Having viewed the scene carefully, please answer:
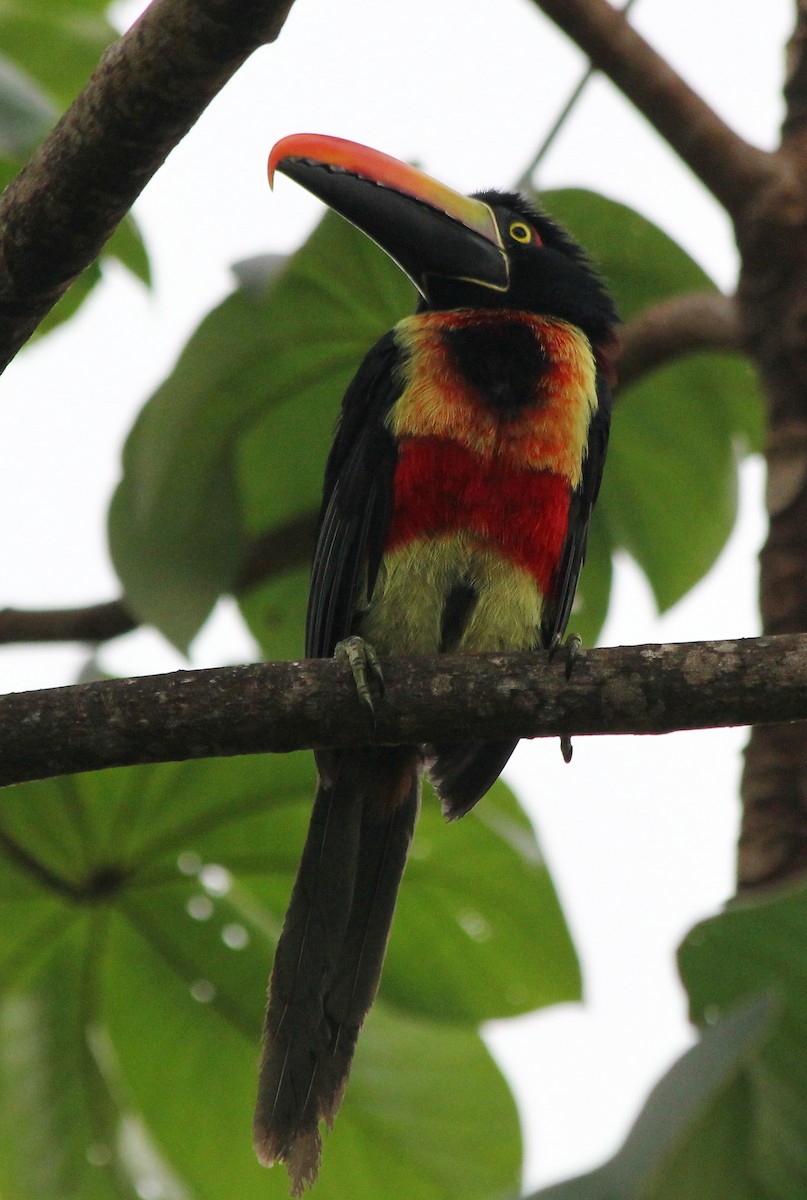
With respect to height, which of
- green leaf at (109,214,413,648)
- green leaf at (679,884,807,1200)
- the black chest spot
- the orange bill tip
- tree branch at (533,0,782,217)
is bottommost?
green leaf at (109,214,413,648)

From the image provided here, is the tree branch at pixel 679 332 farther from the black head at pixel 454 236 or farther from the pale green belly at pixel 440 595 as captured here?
the pale green belly at pixel 440 595

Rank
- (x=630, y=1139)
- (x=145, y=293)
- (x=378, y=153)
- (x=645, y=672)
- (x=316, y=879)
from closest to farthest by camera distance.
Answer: (x=630, y=1139), (x=645, y=672), (x=316, y=879), (x=378, y=153), (x=145, y=293)

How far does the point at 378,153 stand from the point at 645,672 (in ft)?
6.44

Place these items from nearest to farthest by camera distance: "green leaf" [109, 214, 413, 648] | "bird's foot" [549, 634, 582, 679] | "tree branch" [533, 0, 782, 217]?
"bird's foot" [549, 634, 582, 679], "tree branch" [533, 0, 782, 217], "green leaf" [109, 214, 413, 648]

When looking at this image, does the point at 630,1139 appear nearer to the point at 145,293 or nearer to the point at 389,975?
the point at 389,975

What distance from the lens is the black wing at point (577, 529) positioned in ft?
12.8

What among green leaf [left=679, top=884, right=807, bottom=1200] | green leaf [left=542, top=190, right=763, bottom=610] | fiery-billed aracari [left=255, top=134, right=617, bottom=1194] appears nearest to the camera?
green leaf [left=679, top=884, right=807, bottom=1200]

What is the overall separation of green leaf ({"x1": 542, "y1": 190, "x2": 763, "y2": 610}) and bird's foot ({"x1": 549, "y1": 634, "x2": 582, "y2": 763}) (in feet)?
3.50

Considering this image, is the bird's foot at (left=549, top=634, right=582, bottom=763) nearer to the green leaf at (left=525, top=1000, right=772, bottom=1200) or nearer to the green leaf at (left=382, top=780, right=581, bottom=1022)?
the green leaf at (left=382, top=780, right=581, bottom=1022)

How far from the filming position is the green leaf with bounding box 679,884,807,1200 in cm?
250

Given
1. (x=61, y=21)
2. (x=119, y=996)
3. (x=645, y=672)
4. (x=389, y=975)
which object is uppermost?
(x=645, y=672)

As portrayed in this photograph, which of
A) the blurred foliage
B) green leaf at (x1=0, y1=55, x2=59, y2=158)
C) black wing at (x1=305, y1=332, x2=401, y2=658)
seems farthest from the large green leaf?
green leaf at (x1=0, y1=55, x2=59, y2=158)

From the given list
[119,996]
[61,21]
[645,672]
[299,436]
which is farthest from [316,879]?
[61,21]

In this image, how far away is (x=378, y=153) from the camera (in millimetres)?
3990
